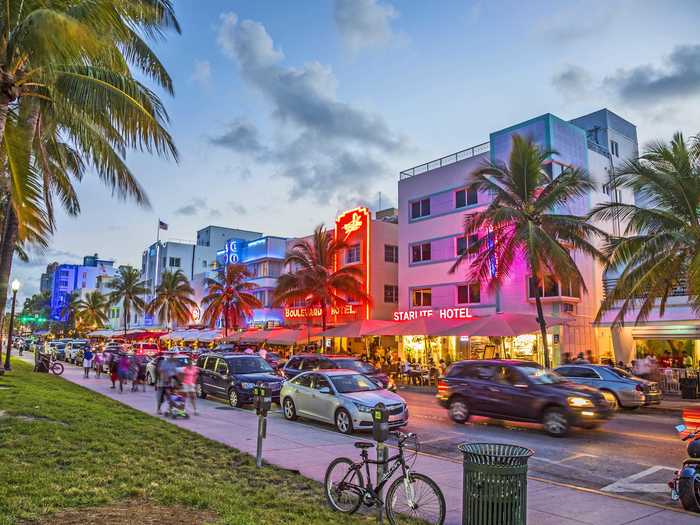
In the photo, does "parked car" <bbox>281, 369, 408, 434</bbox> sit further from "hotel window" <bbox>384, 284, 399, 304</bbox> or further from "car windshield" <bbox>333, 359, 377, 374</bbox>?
"hotel window" <bbox>384, 284, 399, 304</bbox>

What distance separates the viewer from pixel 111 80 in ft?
36.1

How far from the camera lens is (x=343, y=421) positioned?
547 inches

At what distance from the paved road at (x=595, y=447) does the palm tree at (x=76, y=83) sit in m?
9.05

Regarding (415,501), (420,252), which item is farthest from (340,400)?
(420,252)

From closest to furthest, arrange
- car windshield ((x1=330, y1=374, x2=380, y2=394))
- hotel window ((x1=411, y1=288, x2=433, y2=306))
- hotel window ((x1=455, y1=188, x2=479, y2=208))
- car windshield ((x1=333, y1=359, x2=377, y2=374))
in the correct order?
car windshield ((x1=330, y1=374, x2=380, y2=394)) < car windshield ((x1=333, y1=359, x2=377, y2=374)) < hotel window ((x1=455, y1=188, x2=479, y2=208)) < hotel window ((x1=411, y1=288, x2=433, y2=306))

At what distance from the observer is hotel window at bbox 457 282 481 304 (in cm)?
3109

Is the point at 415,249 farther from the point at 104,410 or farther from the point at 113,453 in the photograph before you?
the point at 113,453

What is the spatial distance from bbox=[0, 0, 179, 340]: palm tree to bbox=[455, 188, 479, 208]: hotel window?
2166cm

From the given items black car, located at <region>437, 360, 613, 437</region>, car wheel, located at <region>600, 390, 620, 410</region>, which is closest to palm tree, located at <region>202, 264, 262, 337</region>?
car wheel, located at <region>600, 390, 620, 410</region>

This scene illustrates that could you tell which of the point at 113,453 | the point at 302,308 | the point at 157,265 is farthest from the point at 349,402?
the point at 157,265

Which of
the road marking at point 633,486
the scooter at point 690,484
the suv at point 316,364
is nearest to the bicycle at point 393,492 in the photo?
the scooter at point 690,484

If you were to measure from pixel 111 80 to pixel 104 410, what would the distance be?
8920 mm

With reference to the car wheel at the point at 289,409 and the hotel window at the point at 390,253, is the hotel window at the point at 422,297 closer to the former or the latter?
the hotel window at the point at 390,253

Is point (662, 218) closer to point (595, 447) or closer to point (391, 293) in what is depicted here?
point (595, 447)
